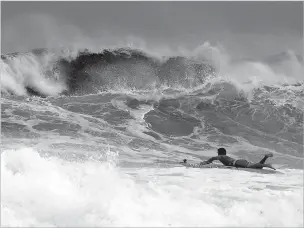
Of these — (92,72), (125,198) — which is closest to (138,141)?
(125,198)

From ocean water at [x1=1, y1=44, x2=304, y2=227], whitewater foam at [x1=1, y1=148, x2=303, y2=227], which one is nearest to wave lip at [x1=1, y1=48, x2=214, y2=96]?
ocean water at [x1=1, y1=44, x2=304, y2=227]

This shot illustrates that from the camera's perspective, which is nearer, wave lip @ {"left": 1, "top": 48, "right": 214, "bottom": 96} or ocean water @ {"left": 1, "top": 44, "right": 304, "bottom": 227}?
ocean water @ {"left": 1, "top": 44, "right": 304, "bottom": 227}

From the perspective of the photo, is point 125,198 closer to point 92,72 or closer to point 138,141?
point 138,141

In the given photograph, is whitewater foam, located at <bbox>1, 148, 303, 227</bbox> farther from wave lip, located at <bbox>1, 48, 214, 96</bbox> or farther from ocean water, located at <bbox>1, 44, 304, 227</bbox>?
wave lip, located at <bbox>1, 48, 214, 96</bbox>

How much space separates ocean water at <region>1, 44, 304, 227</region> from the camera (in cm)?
637

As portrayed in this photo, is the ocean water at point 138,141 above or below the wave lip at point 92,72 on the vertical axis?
below

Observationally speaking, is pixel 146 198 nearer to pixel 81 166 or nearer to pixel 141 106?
pixel 81 166

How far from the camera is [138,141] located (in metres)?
18.5

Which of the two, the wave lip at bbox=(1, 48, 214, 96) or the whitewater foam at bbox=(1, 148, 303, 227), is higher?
the wave lip at bbox=(1, 48, 214, 96)

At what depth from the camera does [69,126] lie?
20828 millimetres

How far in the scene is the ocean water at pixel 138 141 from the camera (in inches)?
251

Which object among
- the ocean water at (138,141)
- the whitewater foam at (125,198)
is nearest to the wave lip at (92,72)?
the ocean water at (138,141)

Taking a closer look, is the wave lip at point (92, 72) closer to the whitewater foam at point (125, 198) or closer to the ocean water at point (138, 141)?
the ocean water at point (138, 141)

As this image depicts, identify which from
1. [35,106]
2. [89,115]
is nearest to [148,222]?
[89,115]
